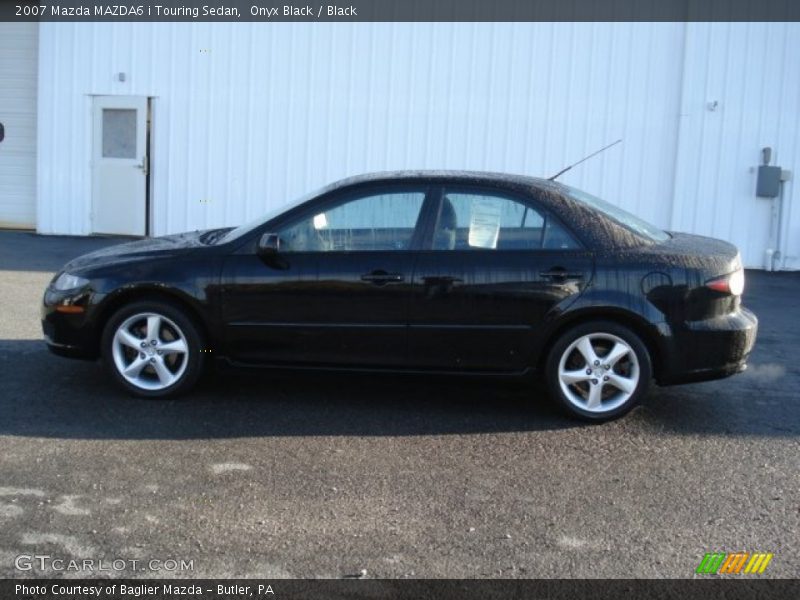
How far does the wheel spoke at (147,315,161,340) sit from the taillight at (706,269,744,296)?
342 centimetres

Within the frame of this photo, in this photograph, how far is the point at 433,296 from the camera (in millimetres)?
5746

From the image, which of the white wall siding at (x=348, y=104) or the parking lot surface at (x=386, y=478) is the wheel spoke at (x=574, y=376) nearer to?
the parking lot surface at (x=386, y=478)

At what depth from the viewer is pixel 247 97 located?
13.9 metres

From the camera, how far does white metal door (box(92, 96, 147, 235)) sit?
46.5 ft

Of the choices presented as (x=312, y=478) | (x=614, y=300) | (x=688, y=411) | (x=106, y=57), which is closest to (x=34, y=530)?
(x=312, y=478)

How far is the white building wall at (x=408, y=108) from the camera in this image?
13039 millimetres

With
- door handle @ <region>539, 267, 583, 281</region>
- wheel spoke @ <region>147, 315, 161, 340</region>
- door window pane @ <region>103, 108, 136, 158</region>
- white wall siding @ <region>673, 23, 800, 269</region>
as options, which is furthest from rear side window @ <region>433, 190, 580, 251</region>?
door window pane @ <region>103, 108, 136, 158</region>

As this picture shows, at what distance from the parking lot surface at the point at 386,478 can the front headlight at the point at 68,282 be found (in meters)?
0.71

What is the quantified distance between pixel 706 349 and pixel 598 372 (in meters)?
0.66

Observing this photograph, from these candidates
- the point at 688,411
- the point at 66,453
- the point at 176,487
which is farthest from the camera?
the point at 688,411

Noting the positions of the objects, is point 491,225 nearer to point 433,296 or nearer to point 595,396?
point 433,296

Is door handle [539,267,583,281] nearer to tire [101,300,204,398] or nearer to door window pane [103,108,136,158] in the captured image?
tire [101,300,204,398]
